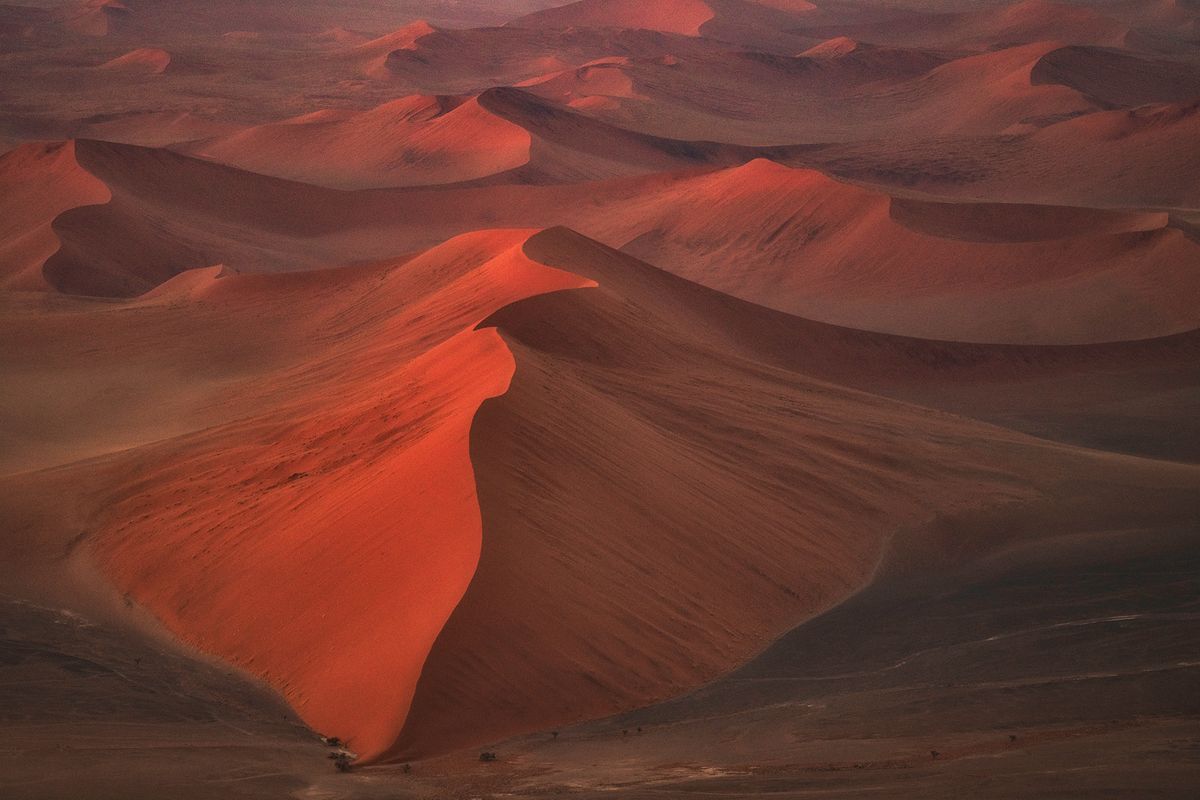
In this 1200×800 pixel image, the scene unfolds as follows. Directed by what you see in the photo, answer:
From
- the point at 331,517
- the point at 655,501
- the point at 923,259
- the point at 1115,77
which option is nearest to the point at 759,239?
the point at 923,259

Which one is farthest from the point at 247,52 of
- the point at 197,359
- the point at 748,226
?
the point at 197,359

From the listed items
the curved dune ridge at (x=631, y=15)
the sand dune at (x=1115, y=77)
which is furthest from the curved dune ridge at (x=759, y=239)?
the curved dune ridge at (x=631, y=15)

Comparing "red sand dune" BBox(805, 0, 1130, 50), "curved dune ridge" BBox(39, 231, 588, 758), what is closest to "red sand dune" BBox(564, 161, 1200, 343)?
"curved dune ridge" BBox(39, 231, 588, 758)

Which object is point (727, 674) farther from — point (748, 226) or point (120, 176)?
point (120, 176)

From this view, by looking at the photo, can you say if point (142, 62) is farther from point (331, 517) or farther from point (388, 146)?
point (331, 517)

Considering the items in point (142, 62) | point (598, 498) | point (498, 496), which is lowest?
point (598, 498)

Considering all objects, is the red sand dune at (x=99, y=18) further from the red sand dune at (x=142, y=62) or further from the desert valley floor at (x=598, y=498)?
the desert valley floor at (x=598, y=498)
